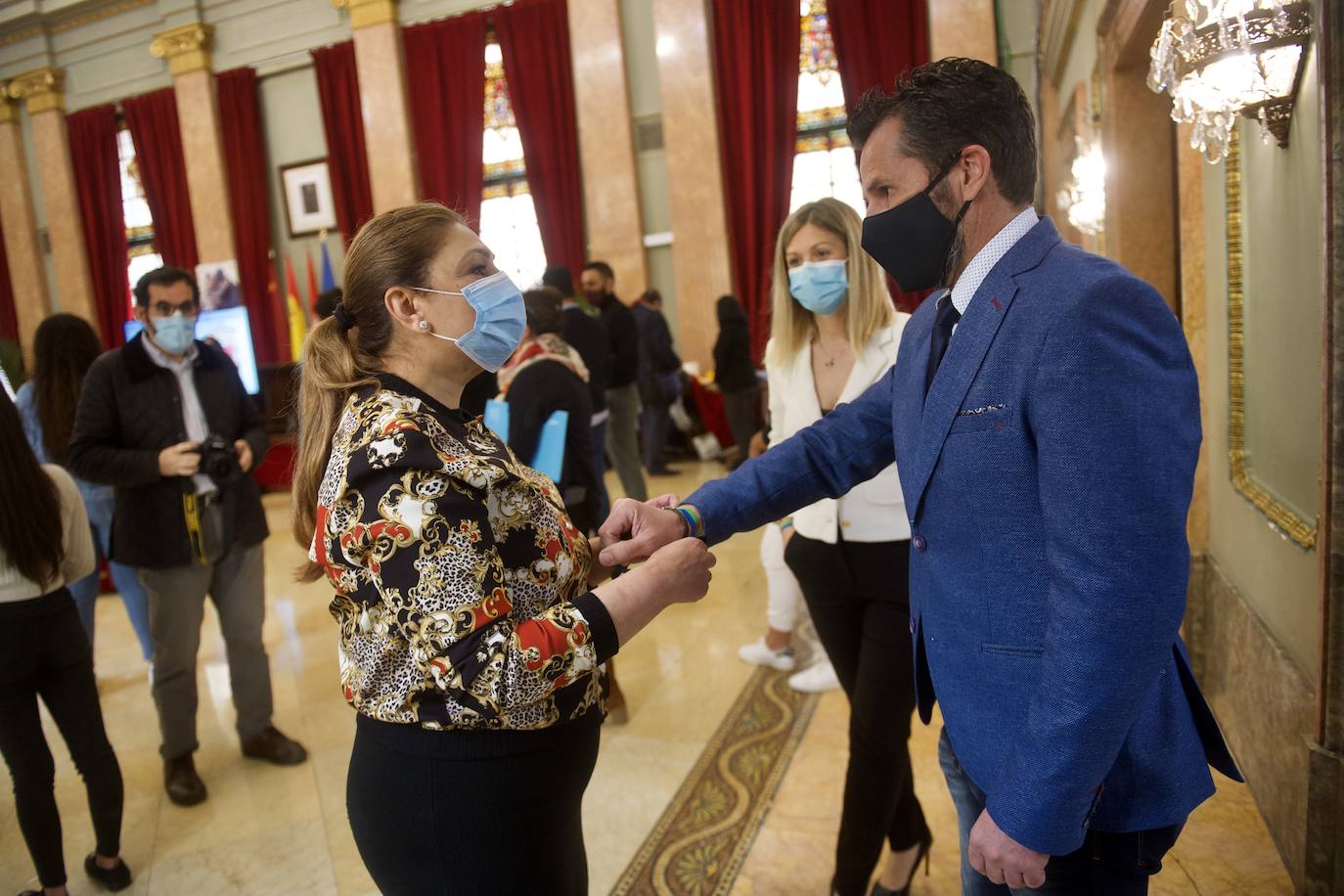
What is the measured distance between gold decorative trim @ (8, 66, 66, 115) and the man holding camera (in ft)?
35.0

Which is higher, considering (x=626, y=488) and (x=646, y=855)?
(x=626, y=488)

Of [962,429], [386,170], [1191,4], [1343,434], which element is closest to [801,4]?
[386,170]

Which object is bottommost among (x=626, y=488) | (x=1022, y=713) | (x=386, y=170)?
(x=626, y=488)

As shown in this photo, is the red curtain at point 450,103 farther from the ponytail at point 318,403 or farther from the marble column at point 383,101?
the ponytail at point 318,403

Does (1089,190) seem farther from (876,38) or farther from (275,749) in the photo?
(876,38)

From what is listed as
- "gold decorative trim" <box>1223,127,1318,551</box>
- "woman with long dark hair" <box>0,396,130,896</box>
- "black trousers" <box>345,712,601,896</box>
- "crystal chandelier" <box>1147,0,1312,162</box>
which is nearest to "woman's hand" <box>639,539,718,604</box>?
"black trousers" <box>345,712,601,896</box>

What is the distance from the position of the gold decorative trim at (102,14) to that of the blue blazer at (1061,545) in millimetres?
12405

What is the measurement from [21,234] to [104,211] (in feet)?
4.30

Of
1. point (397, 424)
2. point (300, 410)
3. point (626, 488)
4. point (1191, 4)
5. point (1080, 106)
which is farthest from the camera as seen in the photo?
point (626, 488)

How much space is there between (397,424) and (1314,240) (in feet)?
6.07

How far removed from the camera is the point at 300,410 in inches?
53.9

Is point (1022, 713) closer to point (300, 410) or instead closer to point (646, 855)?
point (300, 410)

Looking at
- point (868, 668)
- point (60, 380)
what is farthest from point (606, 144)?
point (868, 668)

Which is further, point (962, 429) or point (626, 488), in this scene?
point (626, 488)
